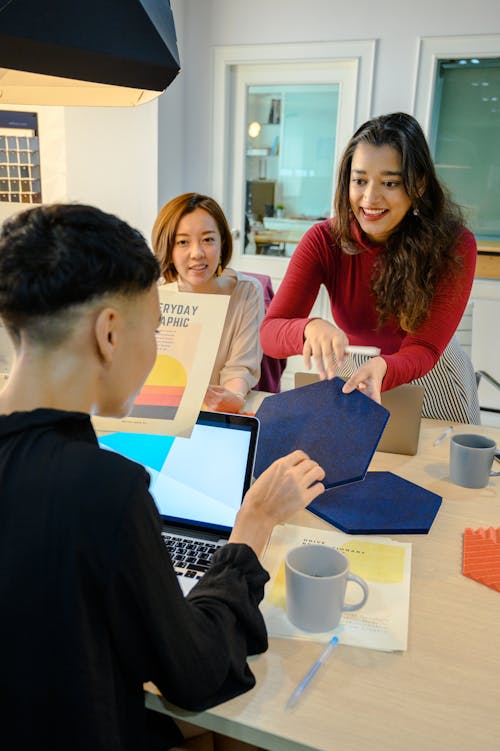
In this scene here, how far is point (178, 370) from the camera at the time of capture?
1.27m

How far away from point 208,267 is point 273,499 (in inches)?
51.2

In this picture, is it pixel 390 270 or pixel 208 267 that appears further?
pixel 208 267

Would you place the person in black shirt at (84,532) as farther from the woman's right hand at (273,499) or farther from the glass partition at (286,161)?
the glass partition at (286,161)

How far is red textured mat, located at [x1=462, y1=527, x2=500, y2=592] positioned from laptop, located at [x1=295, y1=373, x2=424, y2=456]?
343 mm

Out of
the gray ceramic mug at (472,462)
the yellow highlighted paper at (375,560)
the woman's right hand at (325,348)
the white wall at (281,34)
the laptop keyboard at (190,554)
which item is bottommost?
the yellow highlighted paper at (375,560)

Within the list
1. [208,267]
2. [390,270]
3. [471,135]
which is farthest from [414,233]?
[471,135]

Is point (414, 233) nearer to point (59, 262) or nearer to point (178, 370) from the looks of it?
point (178, 370)

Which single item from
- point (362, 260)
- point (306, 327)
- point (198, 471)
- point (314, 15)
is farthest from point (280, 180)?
point (198, 471)

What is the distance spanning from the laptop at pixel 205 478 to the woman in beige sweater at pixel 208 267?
825 millimetres

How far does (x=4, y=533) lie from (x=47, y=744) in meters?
0.24

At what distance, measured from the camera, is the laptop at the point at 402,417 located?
1.47 meters

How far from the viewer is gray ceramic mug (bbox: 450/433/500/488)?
134 centimetres

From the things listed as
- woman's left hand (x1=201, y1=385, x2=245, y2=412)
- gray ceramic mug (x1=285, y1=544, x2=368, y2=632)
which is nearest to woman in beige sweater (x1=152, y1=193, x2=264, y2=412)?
woman's left hand (x1=201, y1=385, x2=245, y2=412)

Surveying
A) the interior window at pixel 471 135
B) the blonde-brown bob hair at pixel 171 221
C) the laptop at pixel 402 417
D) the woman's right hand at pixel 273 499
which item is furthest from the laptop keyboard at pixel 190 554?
the interior window at pixel 471 135
